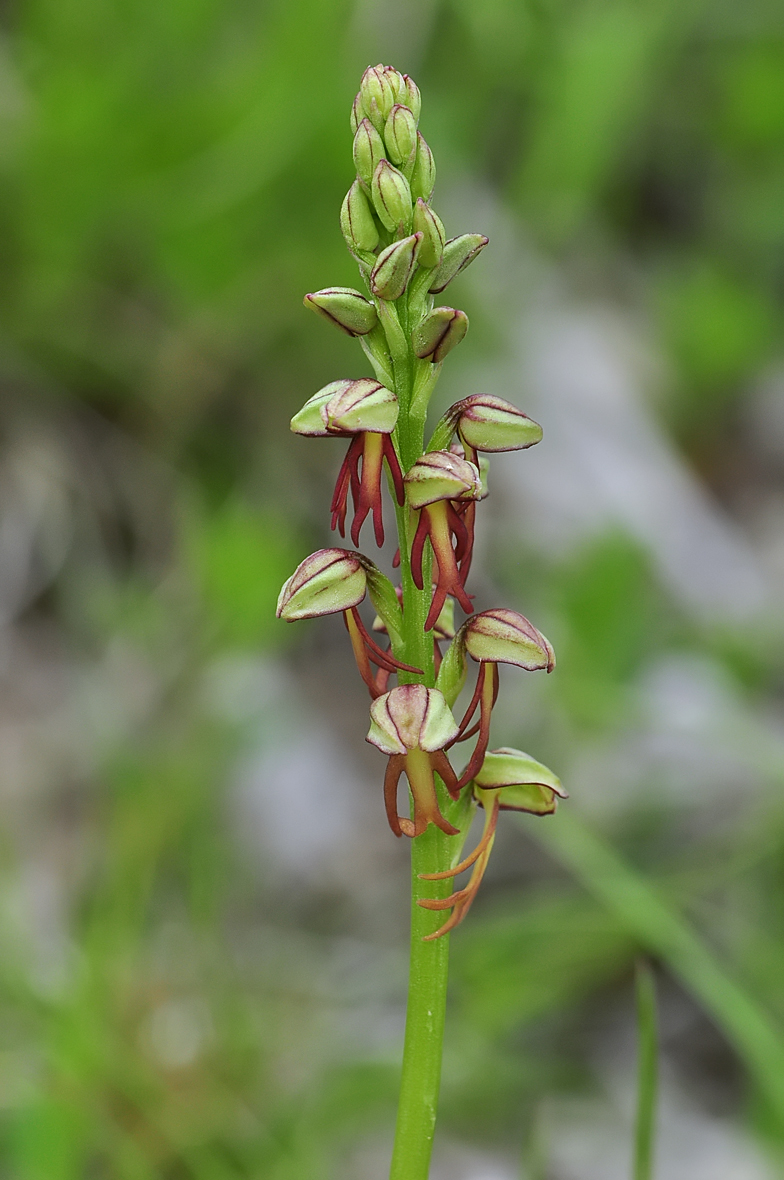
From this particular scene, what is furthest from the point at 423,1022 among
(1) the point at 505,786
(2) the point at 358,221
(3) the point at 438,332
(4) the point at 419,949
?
(2) the point at 358,221

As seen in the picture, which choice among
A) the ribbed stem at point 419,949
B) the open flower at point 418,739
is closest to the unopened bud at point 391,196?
the ribbed stem at point 419,949

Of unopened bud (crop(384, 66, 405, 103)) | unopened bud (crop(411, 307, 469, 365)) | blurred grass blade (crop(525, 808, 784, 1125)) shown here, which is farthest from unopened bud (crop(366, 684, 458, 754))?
blurred grass blade (crop(525, 808, 784, 1125))

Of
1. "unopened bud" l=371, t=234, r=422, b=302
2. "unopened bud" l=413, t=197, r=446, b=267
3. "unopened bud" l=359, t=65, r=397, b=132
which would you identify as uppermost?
"unopened bud" l=359, t=65, r=397, b=132

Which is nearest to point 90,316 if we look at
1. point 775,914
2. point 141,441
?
point 141,441

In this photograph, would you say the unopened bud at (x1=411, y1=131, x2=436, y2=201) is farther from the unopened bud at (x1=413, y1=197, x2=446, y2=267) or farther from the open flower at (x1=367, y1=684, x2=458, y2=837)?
the open flower at (x1=367, y1=684, x2=458, y2=837)

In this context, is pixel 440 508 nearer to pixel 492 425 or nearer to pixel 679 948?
pixel 492 425

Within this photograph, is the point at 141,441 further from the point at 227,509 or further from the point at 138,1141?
the point at 138,1141

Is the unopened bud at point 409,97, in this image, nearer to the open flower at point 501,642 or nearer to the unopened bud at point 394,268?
the unopened bud at point 394,268
